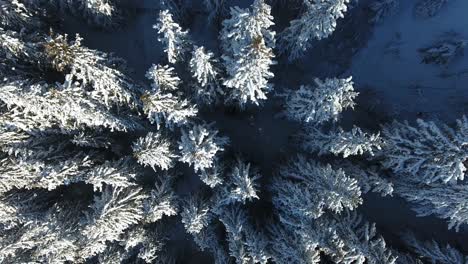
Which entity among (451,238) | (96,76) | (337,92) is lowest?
(451,238)

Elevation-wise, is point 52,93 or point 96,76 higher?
point 96,76

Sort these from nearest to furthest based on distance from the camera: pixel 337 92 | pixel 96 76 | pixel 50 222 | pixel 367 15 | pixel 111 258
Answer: pixel 337 92
pixel 96 76
pixel 50 222
pixel 111 258
pixel 367 15

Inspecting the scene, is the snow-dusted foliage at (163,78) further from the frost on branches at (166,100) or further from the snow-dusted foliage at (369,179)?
the snow-dusted foliage at (369,179)

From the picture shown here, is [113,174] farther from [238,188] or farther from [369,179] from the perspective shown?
[369,179]

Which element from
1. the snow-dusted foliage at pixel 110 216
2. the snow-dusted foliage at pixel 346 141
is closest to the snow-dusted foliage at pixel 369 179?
the snow-dusted foliage at pixel 346 141

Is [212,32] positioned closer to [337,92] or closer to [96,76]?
[96,76]

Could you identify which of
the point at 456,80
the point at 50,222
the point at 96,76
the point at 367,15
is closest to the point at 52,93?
the point at 96,76

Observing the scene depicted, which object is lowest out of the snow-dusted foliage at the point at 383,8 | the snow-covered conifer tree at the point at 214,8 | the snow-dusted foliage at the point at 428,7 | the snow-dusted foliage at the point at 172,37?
the snow-dusted foliage at the point at 172,37
